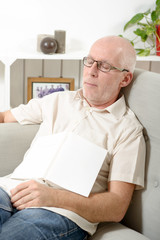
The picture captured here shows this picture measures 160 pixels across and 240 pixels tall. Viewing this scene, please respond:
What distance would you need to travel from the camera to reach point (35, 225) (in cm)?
131

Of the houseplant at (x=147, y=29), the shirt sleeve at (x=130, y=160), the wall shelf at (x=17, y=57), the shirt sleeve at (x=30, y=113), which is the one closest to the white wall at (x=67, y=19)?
the houseplant at (x=147, y=29)

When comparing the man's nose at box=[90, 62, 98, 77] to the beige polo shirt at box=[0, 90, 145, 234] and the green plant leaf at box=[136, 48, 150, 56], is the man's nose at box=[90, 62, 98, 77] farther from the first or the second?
the green plant leaf at box=[136, 48, 150, 56]

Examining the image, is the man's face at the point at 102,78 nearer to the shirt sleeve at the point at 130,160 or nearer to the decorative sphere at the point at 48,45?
the shirt sleeve at the point at 130,160

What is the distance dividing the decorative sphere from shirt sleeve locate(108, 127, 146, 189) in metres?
1.39

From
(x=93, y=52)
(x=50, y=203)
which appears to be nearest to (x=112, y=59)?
(x=93, y=52)

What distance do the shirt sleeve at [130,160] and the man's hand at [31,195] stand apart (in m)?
0.24

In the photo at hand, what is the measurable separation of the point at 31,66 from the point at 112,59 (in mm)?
1584

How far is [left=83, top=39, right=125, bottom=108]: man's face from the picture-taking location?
1.64 m

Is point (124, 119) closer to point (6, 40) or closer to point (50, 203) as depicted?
point (50, 203)

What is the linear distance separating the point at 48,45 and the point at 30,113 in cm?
104

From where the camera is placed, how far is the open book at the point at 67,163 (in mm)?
1487

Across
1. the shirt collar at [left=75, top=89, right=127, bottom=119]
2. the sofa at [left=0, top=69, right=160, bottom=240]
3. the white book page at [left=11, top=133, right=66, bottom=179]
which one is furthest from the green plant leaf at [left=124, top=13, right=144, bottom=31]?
the white book page at [left=11, top=133, right=66, bottom=179]

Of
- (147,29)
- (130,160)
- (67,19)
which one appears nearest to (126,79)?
(130,160)

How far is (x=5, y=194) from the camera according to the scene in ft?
4.84
